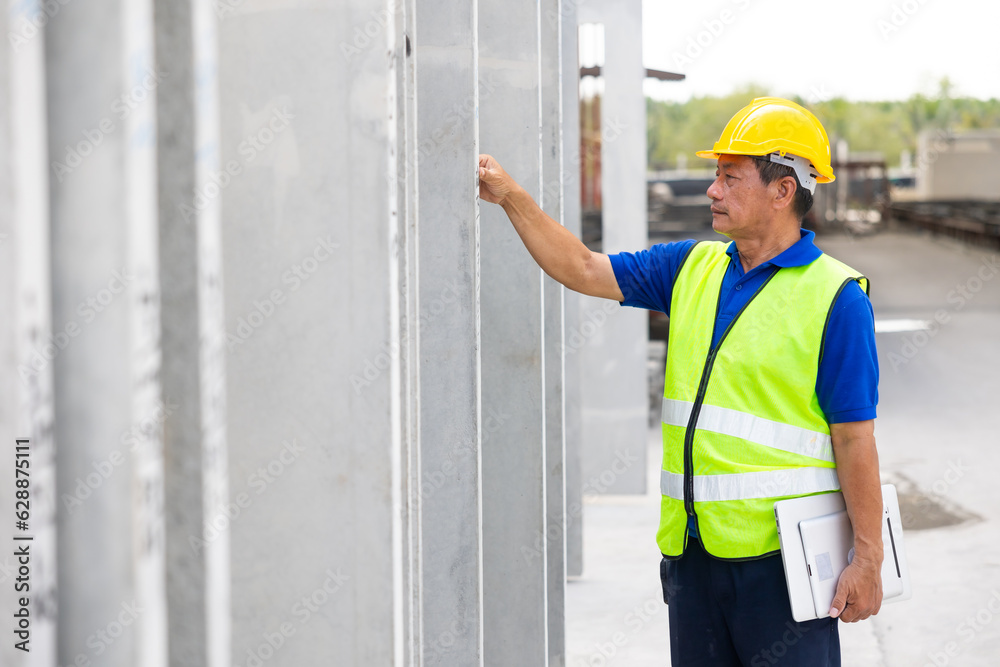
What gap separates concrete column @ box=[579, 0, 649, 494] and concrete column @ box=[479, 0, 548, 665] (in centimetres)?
350

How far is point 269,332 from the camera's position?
3.85ft

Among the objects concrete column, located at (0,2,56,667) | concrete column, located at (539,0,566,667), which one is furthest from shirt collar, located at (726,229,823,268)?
concrete column, located at (0,2,56,667)

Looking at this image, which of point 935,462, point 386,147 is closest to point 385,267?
point 386,147

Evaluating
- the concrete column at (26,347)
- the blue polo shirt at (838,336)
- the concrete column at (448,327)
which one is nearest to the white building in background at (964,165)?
the blue polo shirt at (838,336)

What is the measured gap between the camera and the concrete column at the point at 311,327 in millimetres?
1144

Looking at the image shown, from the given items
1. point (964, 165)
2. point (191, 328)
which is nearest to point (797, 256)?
point (191, 328)

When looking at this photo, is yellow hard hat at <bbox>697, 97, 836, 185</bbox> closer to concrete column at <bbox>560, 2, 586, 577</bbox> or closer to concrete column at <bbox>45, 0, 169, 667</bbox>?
concrete column at <bbox>45, 0, 169, 667</bbox>

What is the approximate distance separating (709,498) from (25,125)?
6.01 feet

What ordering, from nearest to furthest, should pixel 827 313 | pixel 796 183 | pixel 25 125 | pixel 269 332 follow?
pixel 25 125
pixel 269 332
pixel 827 313
pixel 796 183

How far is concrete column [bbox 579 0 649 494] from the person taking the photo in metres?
6.30

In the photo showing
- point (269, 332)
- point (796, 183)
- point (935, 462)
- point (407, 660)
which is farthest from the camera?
point (935, 462)

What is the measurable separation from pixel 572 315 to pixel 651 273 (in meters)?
2.66

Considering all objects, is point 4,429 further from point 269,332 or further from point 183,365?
point 269,332

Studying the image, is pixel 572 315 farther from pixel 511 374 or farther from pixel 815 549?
pixel 815 549
